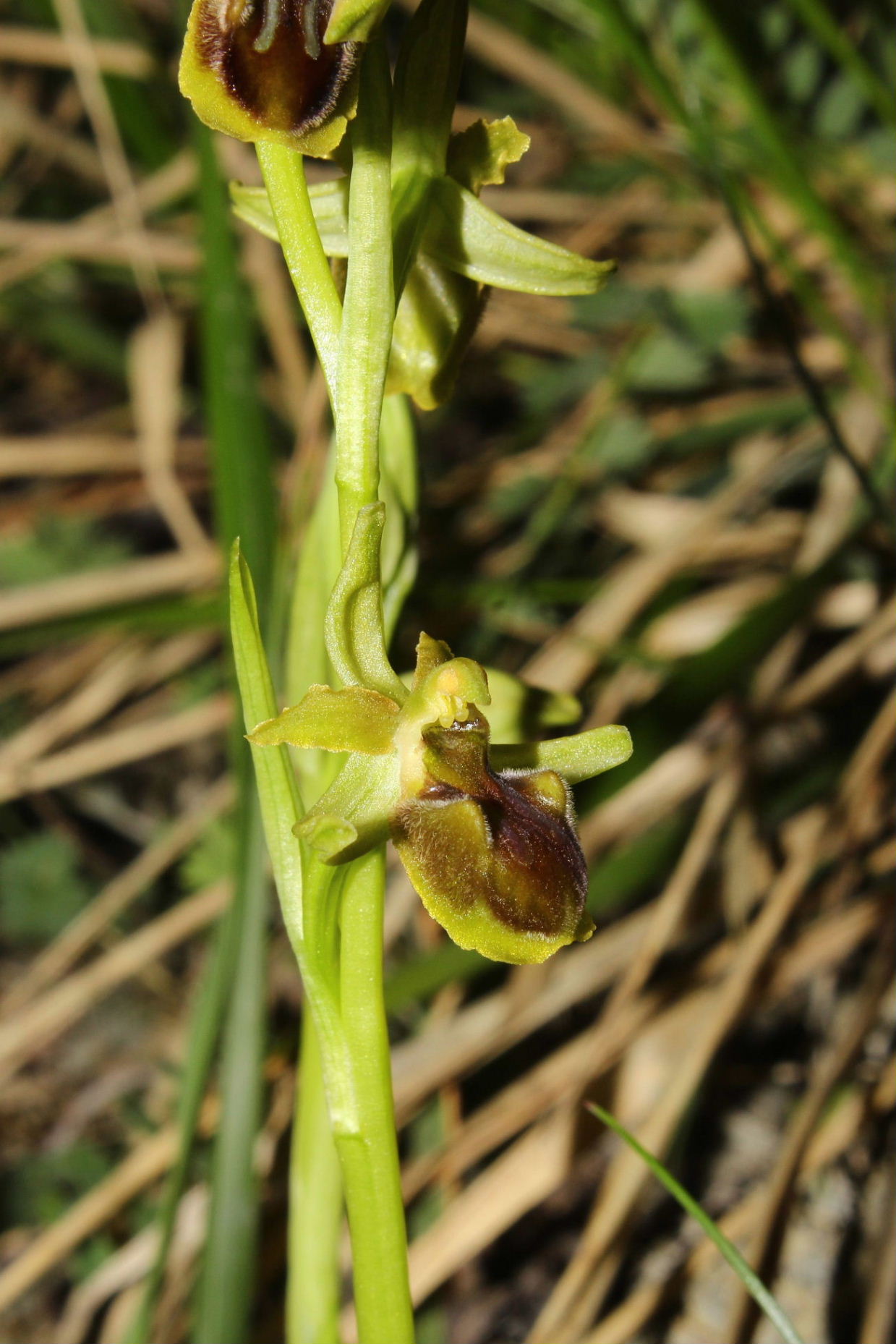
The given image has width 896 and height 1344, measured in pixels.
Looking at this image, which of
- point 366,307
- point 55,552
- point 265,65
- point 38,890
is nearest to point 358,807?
point 366,307

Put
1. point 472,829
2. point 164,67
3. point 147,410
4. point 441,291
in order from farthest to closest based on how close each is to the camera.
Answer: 1. point 164,67
2. point 147,410
3. point 441,291
4. point 472,829

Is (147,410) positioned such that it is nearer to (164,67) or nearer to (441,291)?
(164,67)

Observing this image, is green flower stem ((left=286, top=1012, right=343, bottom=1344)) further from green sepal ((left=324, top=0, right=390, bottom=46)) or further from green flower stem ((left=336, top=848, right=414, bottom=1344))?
green sepal ((left=324, top=0, right=390, bottom=46))

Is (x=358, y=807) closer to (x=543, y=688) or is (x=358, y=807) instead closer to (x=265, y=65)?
(x=543, y=688)

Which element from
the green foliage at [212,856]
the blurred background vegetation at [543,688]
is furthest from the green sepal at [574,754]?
the green foliage at [212,856]

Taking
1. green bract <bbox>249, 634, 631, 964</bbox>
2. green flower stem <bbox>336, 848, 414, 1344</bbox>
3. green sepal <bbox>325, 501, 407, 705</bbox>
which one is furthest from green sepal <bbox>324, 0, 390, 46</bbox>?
green flower stem <bbox>336, 848, 414, 1344</bbox>

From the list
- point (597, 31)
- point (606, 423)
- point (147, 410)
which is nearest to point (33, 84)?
point (147, 410)
